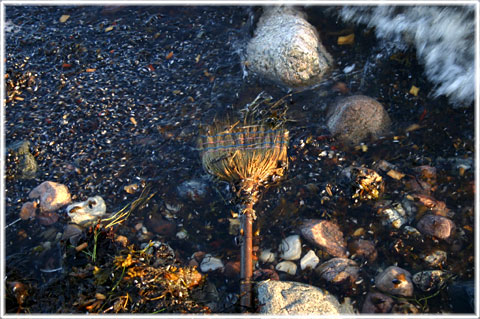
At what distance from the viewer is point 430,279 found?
3328mm

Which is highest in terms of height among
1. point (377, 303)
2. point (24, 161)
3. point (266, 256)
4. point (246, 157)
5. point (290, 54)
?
point (290, 54)

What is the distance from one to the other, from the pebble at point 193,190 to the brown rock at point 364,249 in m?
1.55

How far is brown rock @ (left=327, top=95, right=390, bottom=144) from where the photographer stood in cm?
409


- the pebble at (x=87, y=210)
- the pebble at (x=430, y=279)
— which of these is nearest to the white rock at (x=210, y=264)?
the pebble at (x=87, y=210)

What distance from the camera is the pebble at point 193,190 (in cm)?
393

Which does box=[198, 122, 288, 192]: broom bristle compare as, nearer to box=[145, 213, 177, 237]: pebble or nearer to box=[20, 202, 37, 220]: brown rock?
box=[145, 213, 177, 237]: pebble

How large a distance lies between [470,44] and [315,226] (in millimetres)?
2655

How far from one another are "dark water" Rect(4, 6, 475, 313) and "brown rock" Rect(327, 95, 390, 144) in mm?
119

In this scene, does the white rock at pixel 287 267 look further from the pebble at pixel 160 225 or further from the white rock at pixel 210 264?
the pebble at pixel 160 225

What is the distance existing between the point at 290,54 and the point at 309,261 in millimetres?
2409

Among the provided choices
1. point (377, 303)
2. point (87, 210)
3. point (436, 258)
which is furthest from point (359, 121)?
point (87, 210)

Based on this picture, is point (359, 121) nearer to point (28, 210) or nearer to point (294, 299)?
point (294, 299)

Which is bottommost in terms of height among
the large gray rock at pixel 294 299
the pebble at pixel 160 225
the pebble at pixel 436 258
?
the large gray rock at pixel 294 299

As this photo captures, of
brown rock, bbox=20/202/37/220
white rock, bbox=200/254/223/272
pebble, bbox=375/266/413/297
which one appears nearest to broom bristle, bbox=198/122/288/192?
white rock, bbox=200/254/223/272
